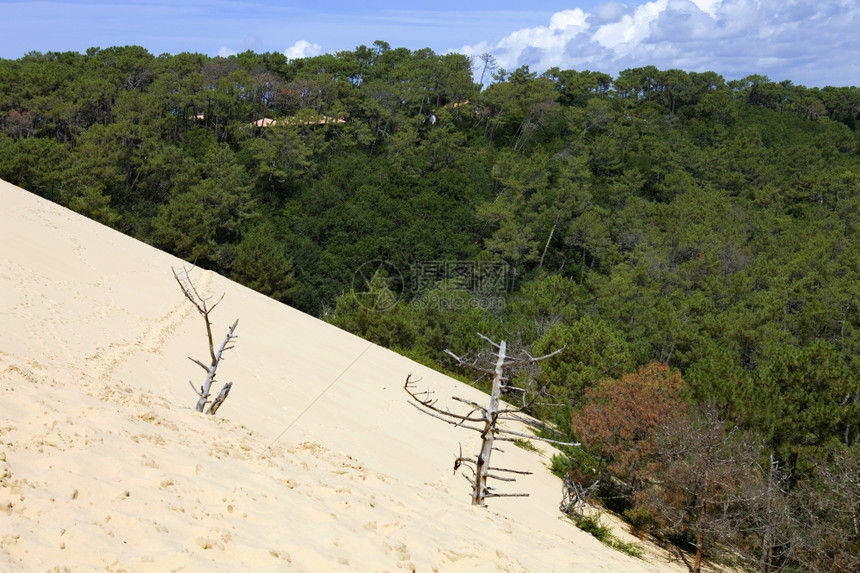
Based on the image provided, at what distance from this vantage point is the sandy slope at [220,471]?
5188mm

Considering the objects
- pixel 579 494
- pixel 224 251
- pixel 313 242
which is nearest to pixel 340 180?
pixel 313 242

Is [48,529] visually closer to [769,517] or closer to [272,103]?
[769,517]

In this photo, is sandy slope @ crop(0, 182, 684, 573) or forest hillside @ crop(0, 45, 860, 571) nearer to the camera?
sandy slope @ crop(0, 182, 684, 573)

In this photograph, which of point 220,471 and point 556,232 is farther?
point 556,232

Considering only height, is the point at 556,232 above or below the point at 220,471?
above

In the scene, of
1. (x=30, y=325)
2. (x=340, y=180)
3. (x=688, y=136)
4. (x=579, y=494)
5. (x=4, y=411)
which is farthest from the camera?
(x=688, y=136)

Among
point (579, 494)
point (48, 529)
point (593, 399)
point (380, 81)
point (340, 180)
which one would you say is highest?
point (380, 81)

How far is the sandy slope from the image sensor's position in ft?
17.0

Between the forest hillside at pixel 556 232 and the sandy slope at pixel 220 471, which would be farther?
the forest hillside at pixel 556 232

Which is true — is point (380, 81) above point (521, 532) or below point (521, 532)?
above

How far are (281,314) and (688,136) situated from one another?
2353 inches

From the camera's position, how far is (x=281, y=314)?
23.8 meters

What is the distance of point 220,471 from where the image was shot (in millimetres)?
6961

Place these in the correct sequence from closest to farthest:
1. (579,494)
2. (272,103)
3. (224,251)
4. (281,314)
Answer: (579,494)
(281,314)
(224,251)
(272,103)
